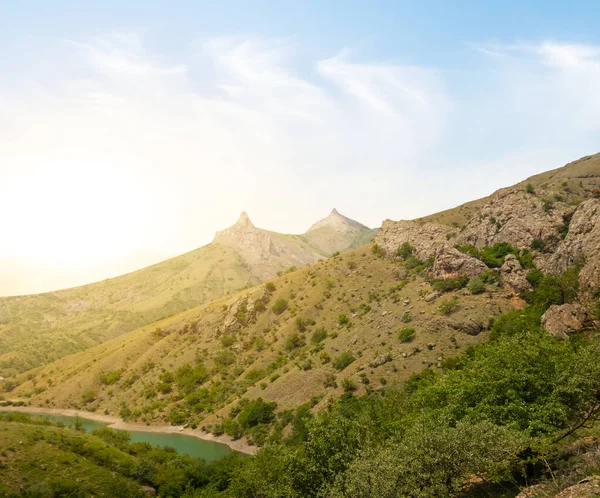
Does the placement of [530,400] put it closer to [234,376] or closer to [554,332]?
[554,332]

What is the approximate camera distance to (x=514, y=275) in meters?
75.6

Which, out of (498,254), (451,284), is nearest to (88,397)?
(451,284)

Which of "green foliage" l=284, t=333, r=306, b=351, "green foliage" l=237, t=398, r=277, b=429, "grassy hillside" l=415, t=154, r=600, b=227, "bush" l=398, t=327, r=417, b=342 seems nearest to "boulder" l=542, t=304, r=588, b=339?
"bush" l=398, t=327, r=417, b=342

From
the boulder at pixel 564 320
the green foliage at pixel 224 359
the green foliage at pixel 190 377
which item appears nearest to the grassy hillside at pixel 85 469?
the green foliage at pixel 190 377

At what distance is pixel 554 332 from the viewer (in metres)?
53.7

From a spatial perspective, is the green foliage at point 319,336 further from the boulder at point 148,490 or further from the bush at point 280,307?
the boulder at point 148,490

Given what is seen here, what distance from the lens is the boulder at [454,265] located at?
81.7 m

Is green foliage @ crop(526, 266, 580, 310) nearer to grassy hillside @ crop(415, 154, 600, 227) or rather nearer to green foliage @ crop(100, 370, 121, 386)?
grassy hillside @ crop(415, 154, 600, 227)

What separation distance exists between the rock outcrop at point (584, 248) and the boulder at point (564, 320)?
624cm

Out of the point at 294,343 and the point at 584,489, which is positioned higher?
the point at 584,489

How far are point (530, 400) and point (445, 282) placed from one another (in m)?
54.1

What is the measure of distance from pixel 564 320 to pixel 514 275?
73.6 ft

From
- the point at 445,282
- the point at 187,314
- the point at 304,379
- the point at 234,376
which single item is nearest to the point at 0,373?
the point at 187,314

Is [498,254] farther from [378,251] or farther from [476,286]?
[378,251]
